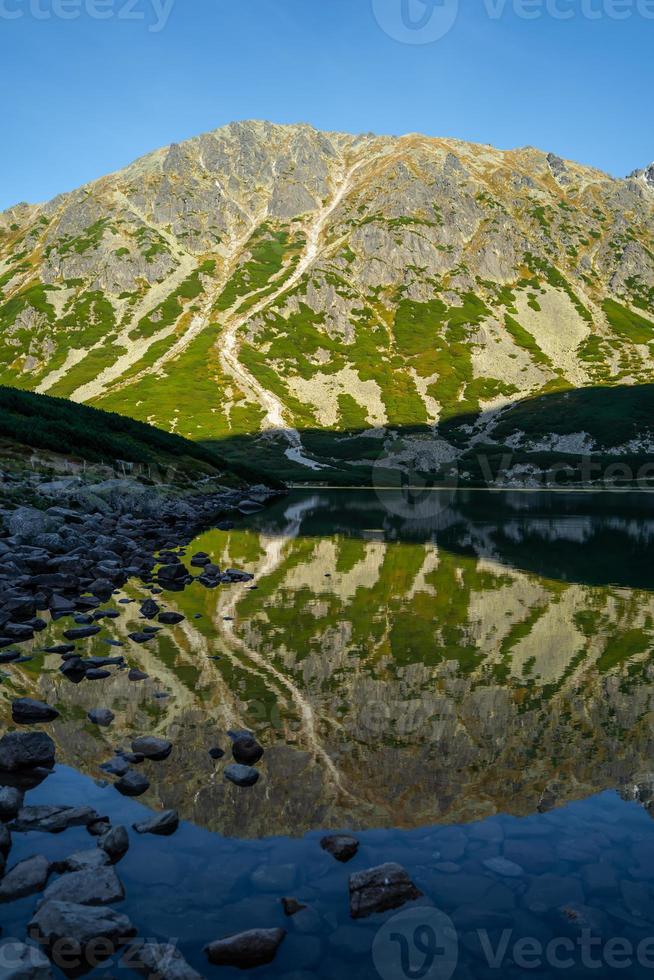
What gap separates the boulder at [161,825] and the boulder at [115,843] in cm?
40

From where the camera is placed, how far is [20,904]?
24.5 feet

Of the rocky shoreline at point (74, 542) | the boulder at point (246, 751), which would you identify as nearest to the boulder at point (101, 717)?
the boulder at point (246, 751)

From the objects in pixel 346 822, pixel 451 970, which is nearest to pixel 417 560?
pixel 346 822

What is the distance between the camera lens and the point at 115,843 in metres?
8.70

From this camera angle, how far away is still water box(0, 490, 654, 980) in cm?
742

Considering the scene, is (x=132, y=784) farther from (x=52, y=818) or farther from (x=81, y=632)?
(x=81, y=632)

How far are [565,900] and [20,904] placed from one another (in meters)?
6.80

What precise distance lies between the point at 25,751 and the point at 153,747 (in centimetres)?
223

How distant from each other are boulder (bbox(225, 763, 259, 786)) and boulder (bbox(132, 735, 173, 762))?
1.38 m

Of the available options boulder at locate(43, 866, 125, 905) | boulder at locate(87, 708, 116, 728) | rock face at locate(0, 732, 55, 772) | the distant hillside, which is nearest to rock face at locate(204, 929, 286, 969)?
boulder at locate(43, 866, 125, 905)

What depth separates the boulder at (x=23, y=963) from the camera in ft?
Answer: 20.4

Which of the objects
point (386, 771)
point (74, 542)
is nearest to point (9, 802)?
point (386, 771)

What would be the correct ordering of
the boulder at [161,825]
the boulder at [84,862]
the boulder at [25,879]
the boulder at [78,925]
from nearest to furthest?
the boulder at [78,925] < the boulder at [25,879] < the boulder at [84,862] < the boulder at [161,825]

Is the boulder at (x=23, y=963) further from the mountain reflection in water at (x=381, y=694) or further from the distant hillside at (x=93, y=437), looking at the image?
the distant hillside at (x=93, y=437)
